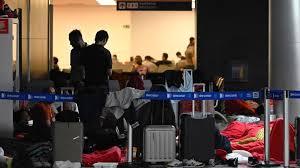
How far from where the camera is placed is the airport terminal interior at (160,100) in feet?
28.2

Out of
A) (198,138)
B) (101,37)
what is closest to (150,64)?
(101,37)

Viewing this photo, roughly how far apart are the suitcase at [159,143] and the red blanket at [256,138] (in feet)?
4.66

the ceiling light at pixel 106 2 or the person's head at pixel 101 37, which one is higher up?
the ceiling light at pixel 106 2

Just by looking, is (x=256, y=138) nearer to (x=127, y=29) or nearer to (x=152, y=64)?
(x=152, y=64)

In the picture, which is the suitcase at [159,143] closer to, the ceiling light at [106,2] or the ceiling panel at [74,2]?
the ceiling light at [106,2]

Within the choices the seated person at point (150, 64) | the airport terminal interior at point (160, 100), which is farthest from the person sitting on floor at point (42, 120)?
the seated person at point (150, 64)

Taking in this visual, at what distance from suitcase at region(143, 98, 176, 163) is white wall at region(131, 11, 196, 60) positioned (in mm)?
18153

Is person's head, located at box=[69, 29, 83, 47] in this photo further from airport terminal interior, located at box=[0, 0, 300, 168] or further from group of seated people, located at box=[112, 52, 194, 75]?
group of seated people, located at box=[112, 52, 194, 75]

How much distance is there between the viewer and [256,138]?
36.4 feet

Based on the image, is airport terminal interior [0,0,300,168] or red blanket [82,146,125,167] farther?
red blanket [82,146,125,167]

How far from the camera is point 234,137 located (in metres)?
11.7

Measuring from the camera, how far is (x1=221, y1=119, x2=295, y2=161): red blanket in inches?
357

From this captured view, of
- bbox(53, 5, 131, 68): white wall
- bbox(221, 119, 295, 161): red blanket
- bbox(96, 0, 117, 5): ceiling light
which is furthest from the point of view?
bbox(53, 5, 131, 68): white wall

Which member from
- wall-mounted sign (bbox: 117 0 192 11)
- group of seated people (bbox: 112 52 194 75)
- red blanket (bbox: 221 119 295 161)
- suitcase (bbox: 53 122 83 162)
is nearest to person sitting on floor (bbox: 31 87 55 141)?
suitcase (bbox: 53 122 83 162)
